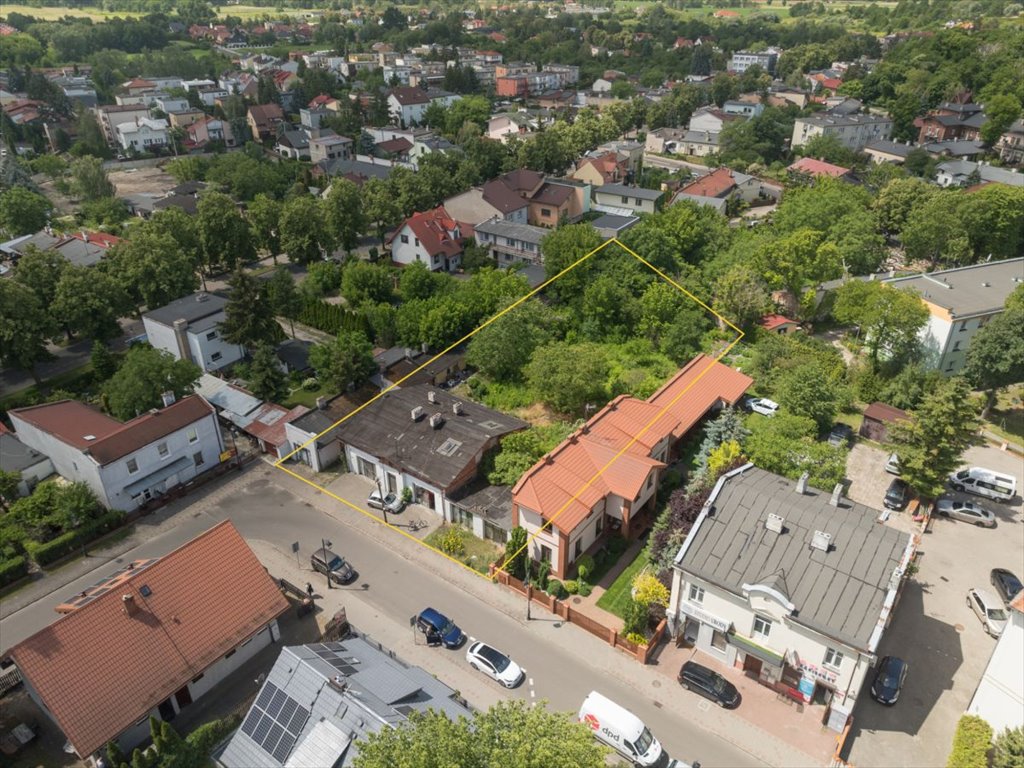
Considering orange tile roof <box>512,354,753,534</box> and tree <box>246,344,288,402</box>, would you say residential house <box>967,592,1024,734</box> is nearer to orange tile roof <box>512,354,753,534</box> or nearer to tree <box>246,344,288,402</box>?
orange tile roof <box>512,354,753,534</box>

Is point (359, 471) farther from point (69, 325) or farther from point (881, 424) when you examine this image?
point (881, 424)

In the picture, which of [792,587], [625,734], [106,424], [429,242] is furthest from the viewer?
[429,242]

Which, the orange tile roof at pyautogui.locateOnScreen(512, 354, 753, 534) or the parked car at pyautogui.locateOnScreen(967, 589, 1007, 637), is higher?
the orange tile roof at pyautogui.locateOnScreen(512, 354, 753, 534)

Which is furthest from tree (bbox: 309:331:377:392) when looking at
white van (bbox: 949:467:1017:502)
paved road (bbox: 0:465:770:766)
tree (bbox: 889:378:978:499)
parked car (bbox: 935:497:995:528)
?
white van (bbox: 949:467:1017:502)

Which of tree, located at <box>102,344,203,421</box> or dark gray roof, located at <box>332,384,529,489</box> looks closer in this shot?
dark gray roof, located at <box>332,384,529,489</box>

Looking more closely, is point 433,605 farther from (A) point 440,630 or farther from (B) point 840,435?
(B) point 840,435

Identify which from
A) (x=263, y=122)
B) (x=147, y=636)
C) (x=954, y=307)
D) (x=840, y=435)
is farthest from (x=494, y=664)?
(x=263, y=122)
